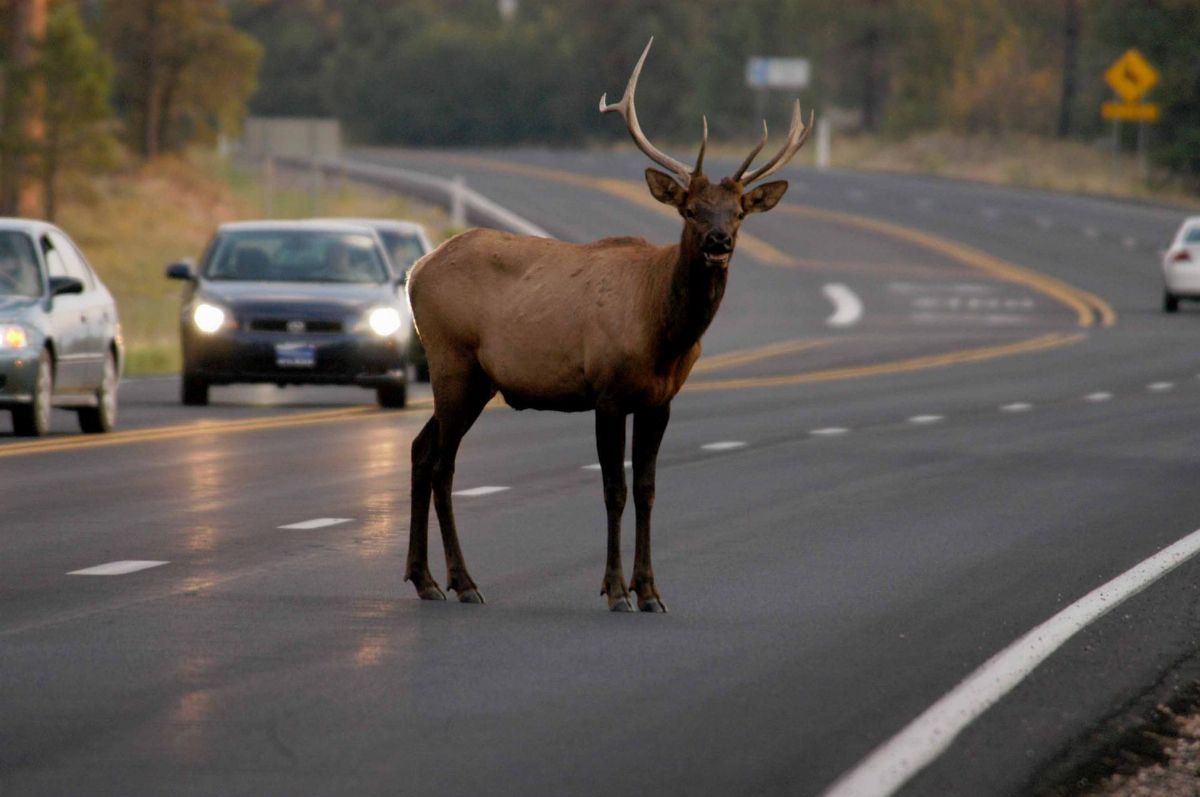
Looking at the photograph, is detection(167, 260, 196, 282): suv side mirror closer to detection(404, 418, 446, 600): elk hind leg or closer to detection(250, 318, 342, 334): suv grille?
detection(250, 318, 342, 334): suv grille

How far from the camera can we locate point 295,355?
2533 cm

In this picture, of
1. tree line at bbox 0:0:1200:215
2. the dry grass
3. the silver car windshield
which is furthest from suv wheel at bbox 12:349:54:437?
tree line at bbox 0:0:1200:215

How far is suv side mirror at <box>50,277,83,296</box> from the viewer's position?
2092 cm

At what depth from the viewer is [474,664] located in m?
9.93

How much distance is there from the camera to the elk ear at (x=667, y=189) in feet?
36.3

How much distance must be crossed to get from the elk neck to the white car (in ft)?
120

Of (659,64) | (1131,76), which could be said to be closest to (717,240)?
(1131,76)

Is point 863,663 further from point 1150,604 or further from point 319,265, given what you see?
point 319,265

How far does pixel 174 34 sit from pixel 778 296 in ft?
77.9

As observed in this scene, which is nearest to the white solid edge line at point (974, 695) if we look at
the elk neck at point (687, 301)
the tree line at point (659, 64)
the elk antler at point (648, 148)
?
the elk neck at point (687, 301)

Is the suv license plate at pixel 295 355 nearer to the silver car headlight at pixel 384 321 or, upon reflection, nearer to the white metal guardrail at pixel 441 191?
the silver car headlight at pixel 384 321

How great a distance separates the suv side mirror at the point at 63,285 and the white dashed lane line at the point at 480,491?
191 inches

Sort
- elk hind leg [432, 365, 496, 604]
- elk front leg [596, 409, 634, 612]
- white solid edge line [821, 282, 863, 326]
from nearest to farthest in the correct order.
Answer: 1. elk front leg [596, 409, 634, 612]
2. elk hind leg [432, 365, 496, 604]
3. white solid edge line [821, 282, 863, 326]

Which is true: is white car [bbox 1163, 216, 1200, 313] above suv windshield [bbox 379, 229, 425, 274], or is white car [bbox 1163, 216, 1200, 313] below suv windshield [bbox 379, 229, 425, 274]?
below
